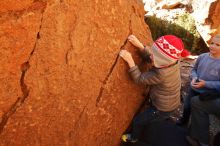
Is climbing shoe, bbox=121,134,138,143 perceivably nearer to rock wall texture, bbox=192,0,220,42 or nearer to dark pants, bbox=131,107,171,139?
dark pants, bbox=131,107,171,139

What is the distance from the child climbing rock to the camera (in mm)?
3293

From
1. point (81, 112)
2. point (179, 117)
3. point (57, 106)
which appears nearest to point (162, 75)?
point (81, 112)

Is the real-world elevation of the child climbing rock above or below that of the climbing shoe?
above

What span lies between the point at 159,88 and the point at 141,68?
0.31 meters

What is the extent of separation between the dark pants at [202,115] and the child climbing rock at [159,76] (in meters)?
0.23

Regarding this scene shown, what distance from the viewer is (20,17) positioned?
2646 millimetres

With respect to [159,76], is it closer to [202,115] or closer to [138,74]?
[138,74]

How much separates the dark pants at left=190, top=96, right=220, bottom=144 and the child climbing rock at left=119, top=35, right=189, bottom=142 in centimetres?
23

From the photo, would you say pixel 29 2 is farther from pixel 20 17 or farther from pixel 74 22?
pixel 74 22

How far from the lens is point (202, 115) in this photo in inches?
145

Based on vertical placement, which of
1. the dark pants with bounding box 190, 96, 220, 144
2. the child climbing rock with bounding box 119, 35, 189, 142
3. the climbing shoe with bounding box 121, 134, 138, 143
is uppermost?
the child climbing rock with bounding box 119, 35, 189, 142

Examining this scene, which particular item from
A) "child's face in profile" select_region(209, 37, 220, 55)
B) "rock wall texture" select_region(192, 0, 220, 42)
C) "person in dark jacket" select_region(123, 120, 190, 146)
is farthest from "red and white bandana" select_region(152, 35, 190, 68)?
"rock wall texture" select_region(192, 0, 220, 42)

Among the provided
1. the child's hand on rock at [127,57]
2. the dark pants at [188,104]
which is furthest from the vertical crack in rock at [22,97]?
the dark pants at [188,104]

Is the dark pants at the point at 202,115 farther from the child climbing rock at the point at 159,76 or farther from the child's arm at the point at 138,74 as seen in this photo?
the child's arm at the point at 138,74
